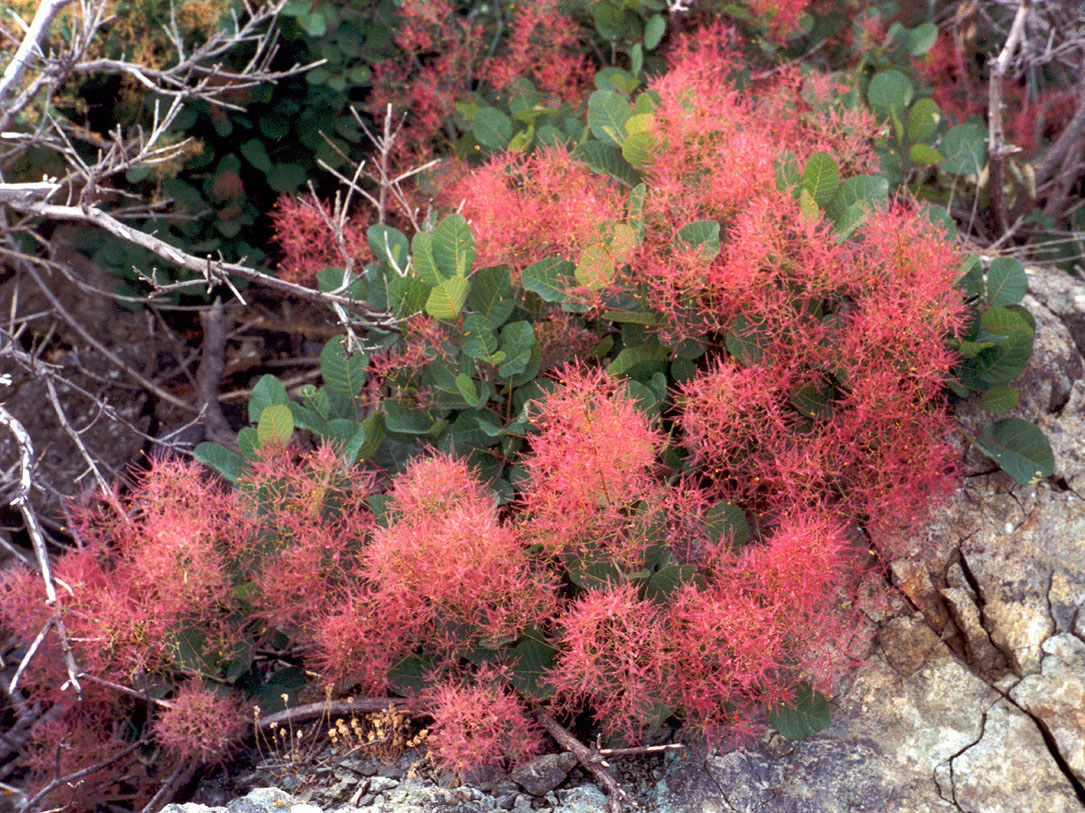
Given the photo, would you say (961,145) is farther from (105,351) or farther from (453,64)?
(105,351)

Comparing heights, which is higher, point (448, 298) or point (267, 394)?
point (448, 298)

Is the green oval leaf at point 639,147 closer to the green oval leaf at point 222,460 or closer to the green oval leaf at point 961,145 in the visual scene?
the green oval leaf at point 961,145

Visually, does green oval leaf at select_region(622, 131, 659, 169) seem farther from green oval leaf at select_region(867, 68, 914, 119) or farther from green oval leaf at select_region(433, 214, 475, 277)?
green oval leaf at select_region(867, 68, 914, 119)

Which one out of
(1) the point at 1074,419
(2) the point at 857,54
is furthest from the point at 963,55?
(1) the point at 1074,419

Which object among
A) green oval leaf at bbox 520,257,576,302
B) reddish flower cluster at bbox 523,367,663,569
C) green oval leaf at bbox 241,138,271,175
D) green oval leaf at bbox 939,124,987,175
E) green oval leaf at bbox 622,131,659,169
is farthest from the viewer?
green oval leaf at bbox 241,138,271,175

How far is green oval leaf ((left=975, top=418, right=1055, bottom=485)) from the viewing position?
2.37 meters

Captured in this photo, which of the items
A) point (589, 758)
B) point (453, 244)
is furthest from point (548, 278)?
point (589, 758)

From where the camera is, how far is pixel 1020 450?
239 centimetres

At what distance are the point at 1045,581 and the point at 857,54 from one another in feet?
8.26

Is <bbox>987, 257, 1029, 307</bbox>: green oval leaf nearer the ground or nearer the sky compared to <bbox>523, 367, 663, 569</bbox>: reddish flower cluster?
nearer the sky

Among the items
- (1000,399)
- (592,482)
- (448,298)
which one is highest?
(448,298)

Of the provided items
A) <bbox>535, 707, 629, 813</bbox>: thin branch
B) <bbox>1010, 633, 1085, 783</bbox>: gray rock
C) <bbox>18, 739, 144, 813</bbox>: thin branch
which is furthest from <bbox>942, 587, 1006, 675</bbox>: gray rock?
<bbox>18, 739, 144, 813</bbox>: thin branch

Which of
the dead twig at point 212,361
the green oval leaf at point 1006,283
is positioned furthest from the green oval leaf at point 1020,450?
the dead twig at point 212,361

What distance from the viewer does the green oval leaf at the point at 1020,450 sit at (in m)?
2.37
